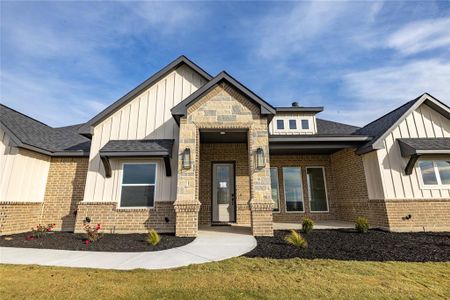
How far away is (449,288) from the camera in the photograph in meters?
3.21

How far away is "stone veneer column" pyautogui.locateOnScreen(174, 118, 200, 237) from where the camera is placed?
22.7 ft

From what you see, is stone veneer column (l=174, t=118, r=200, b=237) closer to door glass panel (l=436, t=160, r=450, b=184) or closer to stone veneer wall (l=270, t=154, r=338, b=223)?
stone veneer wall (l=270, t=154, r=338, b=223)

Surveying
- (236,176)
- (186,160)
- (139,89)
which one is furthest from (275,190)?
(139,89)

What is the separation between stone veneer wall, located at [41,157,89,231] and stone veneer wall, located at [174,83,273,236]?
4954 mm

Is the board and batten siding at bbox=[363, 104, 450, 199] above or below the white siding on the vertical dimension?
below

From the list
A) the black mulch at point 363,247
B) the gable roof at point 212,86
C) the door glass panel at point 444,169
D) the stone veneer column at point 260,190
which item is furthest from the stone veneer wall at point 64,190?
the door glass panel at point 444,169

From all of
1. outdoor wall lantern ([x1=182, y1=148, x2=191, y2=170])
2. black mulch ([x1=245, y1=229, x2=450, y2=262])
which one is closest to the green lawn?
black mulch ([x1=245, y1=229, x2=450, y2=262])

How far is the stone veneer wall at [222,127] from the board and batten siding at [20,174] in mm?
6181

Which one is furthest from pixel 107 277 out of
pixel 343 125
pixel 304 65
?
pixel 343 125

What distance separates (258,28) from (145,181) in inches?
322

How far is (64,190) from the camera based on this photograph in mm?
8781

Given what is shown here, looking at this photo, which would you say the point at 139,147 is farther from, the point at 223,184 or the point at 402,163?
the point at 402,163

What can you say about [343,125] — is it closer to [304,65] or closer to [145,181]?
[304,65]

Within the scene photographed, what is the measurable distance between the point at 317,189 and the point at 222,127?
6646 mm
